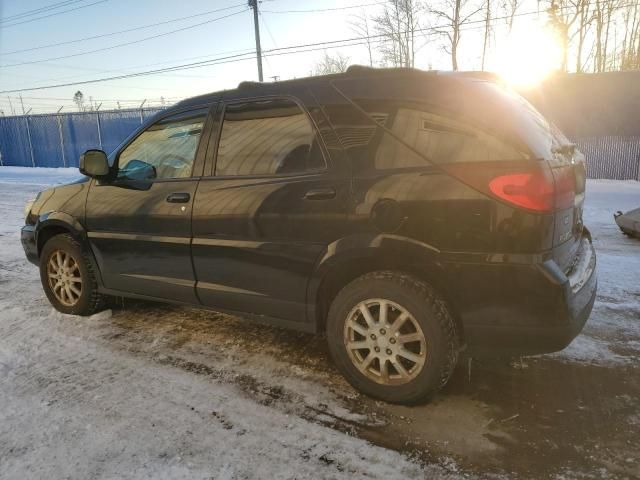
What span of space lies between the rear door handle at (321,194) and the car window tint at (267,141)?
0.14 m

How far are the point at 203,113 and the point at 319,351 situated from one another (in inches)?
74.3

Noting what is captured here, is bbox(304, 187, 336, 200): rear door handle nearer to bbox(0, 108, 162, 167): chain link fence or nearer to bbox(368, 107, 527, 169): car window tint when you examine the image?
bbox(368, 107, 527, 169): car window tint

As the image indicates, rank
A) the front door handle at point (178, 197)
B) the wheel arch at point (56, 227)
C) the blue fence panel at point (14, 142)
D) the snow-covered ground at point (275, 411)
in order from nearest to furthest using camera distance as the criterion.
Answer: the snow-covered ground at point (275, 411) → the front door handle at point (178, 197) → the wheel arch at point (56, 227) → the blue fence panel at point (14, 142)

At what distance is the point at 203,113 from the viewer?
10.8 feet

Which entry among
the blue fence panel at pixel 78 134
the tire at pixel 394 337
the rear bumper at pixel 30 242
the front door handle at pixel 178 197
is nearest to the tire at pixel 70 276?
the rear bumper at pixel 30 242

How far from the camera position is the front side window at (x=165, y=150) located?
334 centimetres

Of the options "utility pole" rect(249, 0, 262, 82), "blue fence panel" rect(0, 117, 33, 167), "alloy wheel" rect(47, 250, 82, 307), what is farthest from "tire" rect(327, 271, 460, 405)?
"blue fence panel" rect(0, 117, 33, 167)

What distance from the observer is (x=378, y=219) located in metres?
2.48

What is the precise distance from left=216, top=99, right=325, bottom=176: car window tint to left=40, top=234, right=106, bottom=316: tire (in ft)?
5.49

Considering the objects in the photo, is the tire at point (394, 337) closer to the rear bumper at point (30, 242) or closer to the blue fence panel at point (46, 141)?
the rear bumper at point (30, 242)

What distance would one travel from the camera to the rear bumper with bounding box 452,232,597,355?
7.29 feet

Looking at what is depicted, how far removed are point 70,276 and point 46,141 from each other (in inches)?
941

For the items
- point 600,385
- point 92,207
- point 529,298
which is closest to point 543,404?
point 600,385

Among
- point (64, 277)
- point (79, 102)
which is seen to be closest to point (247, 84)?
point (64, 277)
